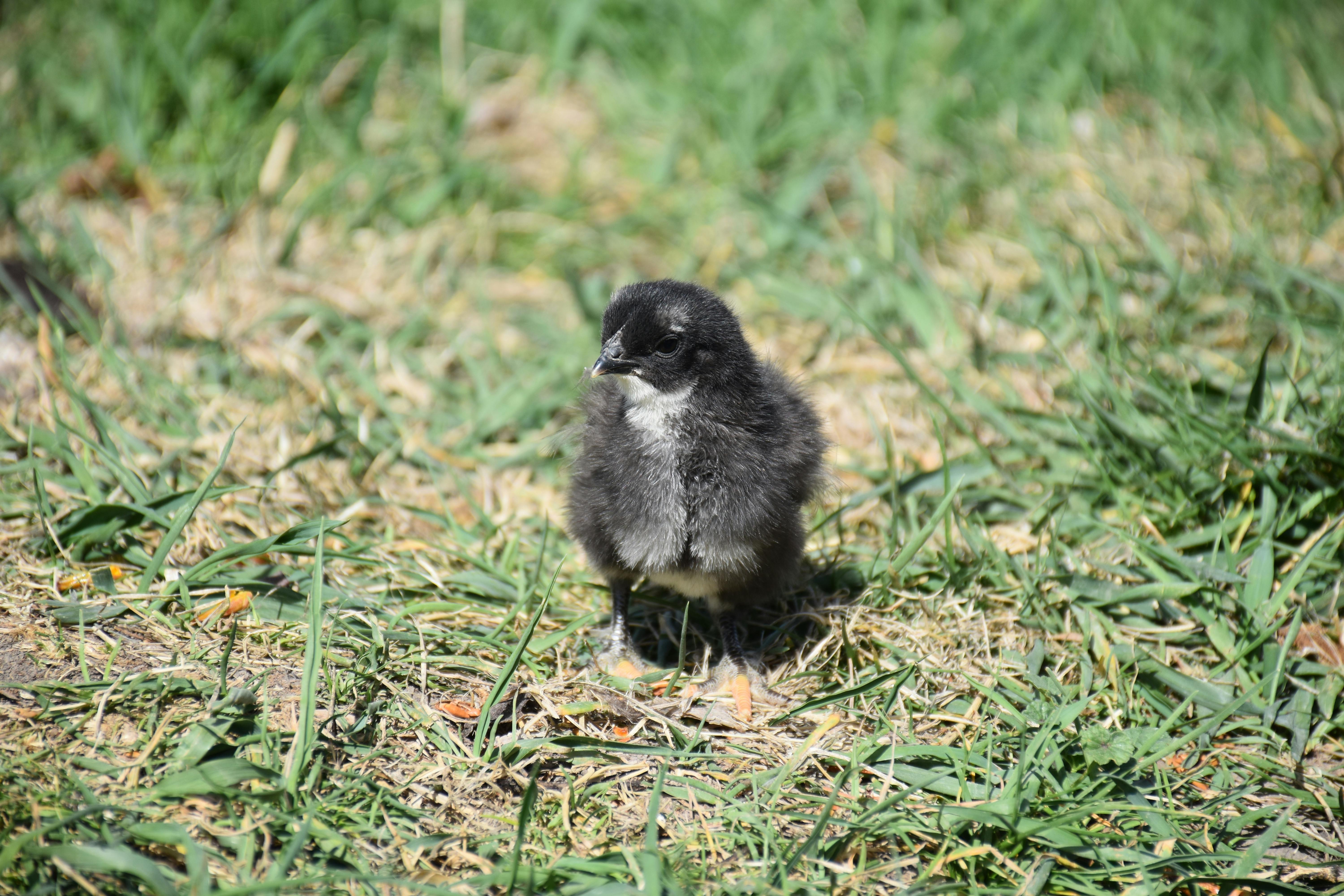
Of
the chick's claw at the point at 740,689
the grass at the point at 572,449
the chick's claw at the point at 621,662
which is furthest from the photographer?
the chick's claw at the point at 621,662

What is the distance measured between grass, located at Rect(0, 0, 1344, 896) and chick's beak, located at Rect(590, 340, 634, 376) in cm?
81

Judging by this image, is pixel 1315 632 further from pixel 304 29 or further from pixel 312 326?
pixel 304 29

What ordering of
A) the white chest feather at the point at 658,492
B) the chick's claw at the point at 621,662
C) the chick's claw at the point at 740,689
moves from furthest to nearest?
the chick's claw at the point at 621,662
the chick's claw at the point at 740,689
the white chest feather at the point at 658,492

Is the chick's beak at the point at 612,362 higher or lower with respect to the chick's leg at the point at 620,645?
higher

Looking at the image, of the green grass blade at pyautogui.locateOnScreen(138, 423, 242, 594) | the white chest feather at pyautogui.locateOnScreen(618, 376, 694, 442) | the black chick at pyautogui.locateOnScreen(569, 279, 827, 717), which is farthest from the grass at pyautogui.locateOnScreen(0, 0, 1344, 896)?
the white chest feather at pyautogui.locateOnScreen(618, 376, 694, 442)

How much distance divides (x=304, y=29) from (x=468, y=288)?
182 centimetres

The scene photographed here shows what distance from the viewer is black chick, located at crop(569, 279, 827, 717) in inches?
A: 121

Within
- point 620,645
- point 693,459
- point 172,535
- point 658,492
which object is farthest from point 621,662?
point 172,535

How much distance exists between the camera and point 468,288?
5.41m

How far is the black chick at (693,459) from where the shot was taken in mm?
Answer: 3086

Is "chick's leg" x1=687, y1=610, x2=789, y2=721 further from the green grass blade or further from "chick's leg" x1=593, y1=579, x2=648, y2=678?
the green grass blade

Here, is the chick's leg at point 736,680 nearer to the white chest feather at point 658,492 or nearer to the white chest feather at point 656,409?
the white chest feather at point 658,492

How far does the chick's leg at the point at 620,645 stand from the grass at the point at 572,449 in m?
0.10

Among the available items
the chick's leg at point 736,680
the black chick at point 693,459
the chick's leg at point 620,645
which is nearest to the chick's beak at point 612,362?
the black chick at point 693,459
